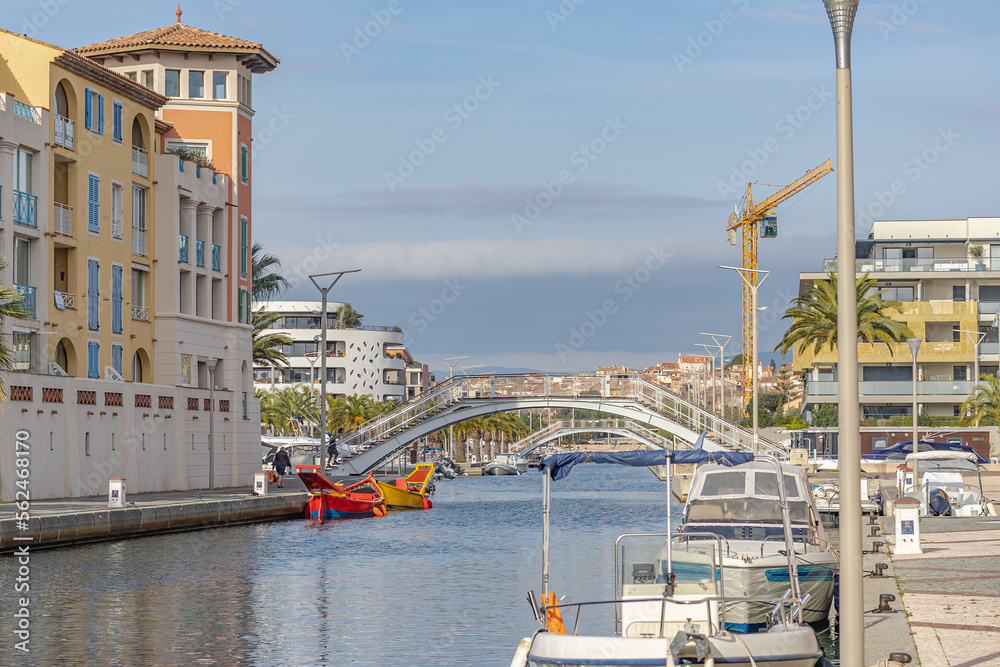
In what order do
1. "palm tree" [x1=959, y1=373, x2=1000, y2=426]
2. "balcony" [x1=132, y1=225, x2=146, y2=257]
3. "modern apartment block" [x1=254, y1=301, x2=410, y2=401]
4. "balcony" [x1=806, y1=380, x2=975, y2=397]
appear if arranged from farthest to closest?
"modern apartment block" [x1=254, y1=301, x2=410, y2=401] < "balcony" [x1=806, y1=380, x2=975, y2=397] < "palm tree" [x1=959, y1=373, x2=1000, y2=426] < "balcony" [x1=132, y1=225, x2=146, y2=257]

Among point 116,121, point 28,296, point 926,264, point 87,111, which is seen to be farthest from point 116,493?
point 926,264

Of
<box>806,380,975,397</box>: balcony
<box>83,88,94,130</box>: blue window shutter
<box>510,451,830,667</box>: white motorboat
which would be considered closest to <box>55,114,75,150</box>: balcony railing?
<box>83,88,94,130</box>: blue window shutter

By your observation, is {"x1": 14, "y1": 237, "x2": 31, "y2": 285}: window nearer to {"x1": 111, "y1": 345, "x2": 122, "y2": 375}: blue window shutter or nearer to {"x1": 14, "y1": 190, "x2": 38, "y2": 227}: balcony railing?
{"x1": 14, "y1": 190, "x2": 38, "y2": 227}: balcony railing

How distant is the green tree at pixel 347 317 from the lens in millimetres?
176500

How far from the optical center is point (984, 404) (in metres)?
87.5

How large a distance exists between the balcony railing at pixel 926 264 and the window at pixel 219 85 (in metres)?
52.1

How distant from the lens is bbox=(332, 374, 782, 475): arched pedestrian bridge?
71688mm

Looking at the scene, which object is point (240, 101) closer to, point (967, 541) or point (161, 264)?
point (161, 264)

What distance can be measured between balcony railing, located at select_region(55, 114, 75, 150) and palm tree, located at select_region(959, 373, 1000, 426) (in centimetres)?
5828

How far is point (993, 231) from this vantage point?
106 meters

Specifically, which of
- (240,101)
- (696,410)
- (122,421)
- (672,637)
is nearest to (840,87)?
(672,637)

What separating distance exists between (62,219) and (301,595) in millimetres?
27946

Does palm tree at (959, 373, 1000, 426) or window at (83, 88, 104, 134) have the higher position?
window at (83, 88, 104, 134)

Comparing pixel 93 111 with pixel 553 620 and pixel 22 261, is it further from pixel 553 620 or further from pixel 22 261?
pixel 553 620
